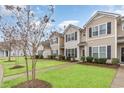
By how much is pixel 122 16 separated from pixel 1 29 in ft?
42.5

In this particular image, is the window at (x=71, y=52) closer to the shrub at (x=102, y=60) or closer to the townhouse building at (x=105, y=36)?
the townhouse building at (x=105, y=36)

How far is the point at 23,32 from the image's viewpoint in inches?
339

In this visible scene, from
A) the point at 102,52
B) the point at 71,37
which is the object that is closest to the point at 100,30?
the point at 102,52

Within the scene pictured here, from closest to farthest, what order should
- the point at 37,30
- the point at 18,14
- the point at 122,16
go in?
the point at 37,30 → the point at 18,14 → the point at 122,16

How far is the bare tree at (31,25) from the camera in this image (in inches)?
330

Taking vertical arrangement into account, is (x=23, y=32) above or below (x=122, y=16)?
below

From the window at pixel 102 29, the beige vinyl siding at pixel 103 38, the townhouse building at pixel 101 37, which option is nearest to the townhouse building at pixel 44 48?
the townhouse building at pixel 101 37

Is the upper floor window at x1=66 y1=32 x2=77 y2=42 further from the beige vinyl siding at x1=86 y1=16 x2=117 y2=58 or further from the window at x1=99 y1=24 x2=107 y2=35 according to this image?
the window at x1=99 y1=24 x2=107 y2=35

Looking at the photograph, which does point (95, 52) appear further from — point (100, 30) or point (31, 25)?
point (31, 25)

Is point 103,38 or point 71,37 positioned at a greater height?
point 71,37

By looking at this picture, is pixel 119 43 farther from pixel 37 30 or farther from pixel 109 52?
pixel 37 30

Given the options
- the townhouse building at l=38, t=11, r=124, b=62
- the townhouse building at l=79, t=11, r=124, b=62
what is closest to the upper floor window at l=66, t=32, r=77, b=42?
the townhouse building at l=38, t=11, r=124, b=62

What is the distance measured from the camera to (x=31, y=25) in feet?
28.3
